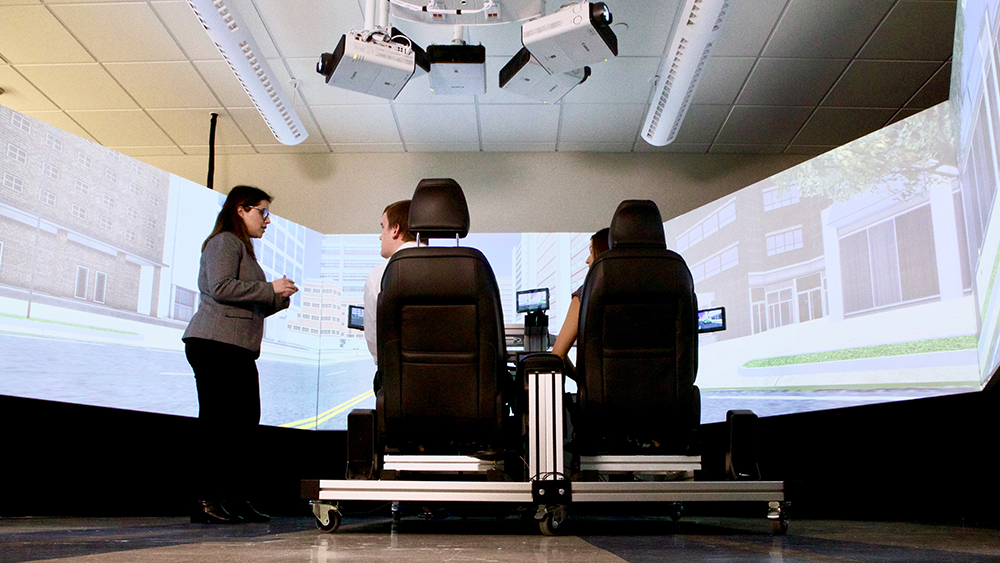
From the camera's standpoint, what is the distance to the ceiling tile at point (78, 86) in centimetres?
466

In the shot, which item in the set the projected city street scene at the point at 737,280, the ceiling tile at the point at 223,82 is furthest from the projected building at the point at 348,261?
the ceiling tile at the point at 223,82

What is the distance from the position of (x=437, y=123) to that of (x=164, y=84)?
2.03 metres

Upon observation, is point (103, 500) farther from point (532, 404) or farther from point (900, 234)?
point (900, 234)

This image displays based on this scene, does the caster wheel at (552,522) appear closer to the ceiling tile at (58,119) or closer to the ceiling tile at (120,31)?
the ceiling tile at (120,31)

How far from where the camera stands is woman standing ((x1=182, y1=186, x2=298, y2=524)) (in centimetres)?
239

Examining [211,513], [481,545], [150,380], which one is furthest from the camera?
[150,380]

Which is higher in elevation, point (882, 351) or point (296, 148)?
point (296, 148)

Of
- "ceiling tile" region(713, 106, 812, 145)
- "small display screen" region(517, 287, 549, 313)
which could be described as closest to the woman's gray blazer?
"small display screen" region(517, 287, 549, 313)

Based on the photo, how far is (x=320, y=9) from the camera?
398 cm

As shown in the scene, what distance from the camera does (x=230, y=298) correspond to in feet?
8.04

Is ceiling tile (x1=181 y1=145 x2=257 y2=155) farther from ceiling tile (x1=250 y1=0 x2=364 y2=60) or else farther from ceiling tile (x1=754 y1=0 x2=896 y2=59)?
ceiling tile (x1=754 y1=0 x2=896 y2=59)

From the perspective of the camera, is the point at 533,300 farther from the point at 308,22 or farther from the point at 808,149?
the point at 808,149

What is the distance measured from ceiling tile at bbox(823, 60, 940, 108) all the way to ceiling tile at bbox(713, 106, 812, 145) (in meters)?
0.29

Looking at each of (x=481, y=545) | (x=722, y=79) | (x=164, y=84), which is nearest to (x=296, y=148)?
(x=164, y=84)
